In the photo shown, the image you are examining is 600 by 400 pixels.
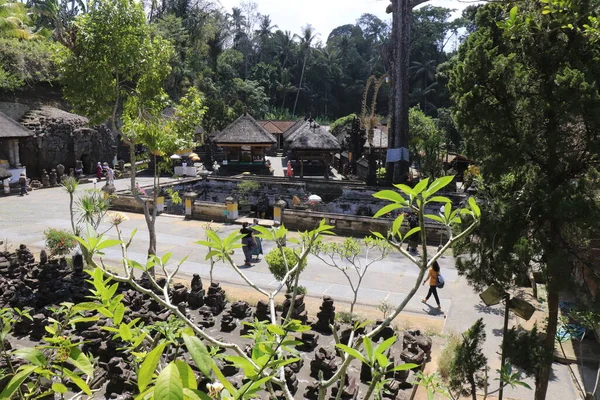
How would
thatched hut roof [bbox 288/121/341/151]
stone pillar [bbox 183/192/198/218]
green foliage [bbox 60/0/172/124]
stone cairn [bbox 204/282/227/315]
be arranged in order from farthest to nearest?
1. thatched hut roof [bbox 288/121/341/151]
2. stone pillar [bbox 183/192/198/218]
3. green foliage [bbox 60/0/172/124]
4. stone cairn [bbox 204/282/227/315]

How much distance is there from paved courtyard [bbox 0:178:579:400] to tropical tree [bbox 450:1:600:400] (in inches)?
79.2

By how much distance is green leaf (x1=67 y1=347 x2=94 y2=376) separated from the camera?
2.11m

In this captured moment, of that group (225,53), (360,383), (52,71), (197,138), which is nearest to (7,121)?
(52,71)

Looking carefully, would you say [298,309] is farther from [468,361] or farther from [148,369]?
[148,369]

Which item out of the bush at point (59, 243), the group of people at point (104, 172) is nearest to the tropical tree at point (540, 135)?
the bush at point (59, 243)

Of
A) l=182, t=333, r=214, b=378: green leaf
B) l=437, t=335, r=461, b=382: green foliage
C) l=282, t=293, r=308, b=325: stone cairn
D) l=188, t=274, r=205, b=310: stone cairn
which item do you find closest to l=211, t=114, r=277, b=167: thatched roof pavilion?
l=188, t=274, r=205, b=310: stone cairn

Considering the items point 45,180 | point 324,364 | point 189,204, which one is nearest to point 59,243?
point 189,204

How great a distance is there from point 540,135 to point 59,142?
97.7 ft

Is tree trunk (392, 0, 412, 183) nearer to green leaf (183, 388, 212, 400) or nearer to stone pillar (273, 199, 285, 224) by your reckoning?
stone pillar (273, 199, 285, 224)

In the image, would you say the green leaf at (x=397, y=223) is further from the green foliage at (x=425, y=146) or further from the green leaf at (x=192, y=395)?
the green foliage at (x=425, y=146)

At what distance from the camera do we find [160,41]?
11.8 meters

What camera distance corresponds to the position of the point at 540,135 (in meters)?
5.09

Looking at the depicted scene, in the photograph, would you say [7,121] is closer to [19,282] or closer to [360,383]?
[19,282]

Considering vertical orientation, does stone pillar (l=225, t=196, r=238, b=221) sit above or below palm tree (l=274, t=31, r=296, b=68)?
below
